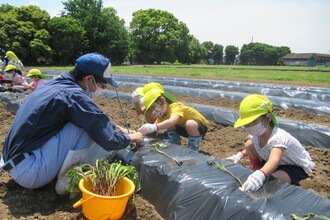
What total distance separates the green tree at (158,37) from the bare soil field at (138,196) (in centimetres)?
4215

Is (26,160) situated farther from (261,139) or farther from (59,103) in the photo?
(261,139)

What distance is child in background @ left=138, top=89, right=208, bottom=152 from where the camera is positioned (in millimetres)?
3506

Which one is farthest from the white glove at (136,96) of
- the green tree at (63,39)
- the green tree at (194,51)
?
the green tree at (194,51)

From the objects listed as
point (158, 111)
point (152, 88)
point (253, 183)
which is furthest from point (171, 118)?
point (253, 183)

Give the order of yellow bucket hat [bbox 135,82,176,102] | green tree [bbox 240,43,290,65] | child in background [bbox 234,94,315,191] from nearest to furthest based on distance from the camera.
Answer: child in background [bbox 234,94,315,191]
yellow bucket hat [bbox 135,82,176,102]
green tree [bbox 240,43,290,65]

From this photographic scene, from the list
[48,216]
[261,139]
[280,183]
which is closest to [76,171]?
[48,216]

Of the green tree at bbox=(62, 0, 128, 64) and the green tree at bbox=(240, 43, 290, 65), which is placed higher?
the green tree at bbox=(62, 0, 128, 64)

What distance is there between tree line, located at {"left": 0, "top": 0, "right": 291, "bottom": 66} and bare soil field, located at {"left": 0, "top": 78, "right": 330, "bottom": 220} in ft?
88.5

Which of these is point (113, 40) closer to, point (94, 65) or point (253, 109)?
point (94, 65)

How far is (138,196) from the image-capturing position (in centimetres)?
259

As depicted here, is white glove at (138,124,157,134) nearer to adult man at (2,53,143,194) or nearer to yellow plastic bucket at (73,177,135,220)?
adult man at (2,53,143,194)

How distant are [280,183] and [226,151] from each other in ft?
8.03

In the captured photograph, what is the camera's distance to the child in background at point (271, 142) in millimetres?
2461

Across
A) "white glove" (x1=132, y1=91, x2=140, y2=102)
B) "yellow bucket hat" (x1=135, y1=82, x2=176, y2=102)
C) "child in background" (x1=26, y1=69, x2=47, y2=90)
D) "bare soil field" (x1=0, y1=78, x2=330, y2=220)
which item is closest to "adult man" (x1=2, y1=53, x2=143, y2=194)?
"bare soil field" (x1=0, y1=78, x2=330, y2=220)
